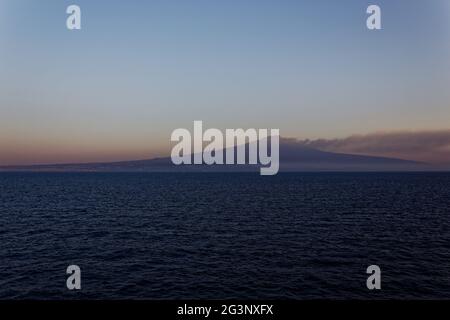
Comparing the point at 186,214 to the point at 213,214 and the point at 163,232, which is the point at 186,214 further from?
the point at 163,232

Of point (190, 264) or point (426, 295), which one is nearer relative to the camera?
point (426, 295)

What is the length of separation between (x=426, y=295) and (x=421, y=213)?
35177mm

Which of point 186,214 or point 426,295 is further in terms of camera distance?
point 186,214

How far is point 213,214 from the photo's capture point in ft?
167
